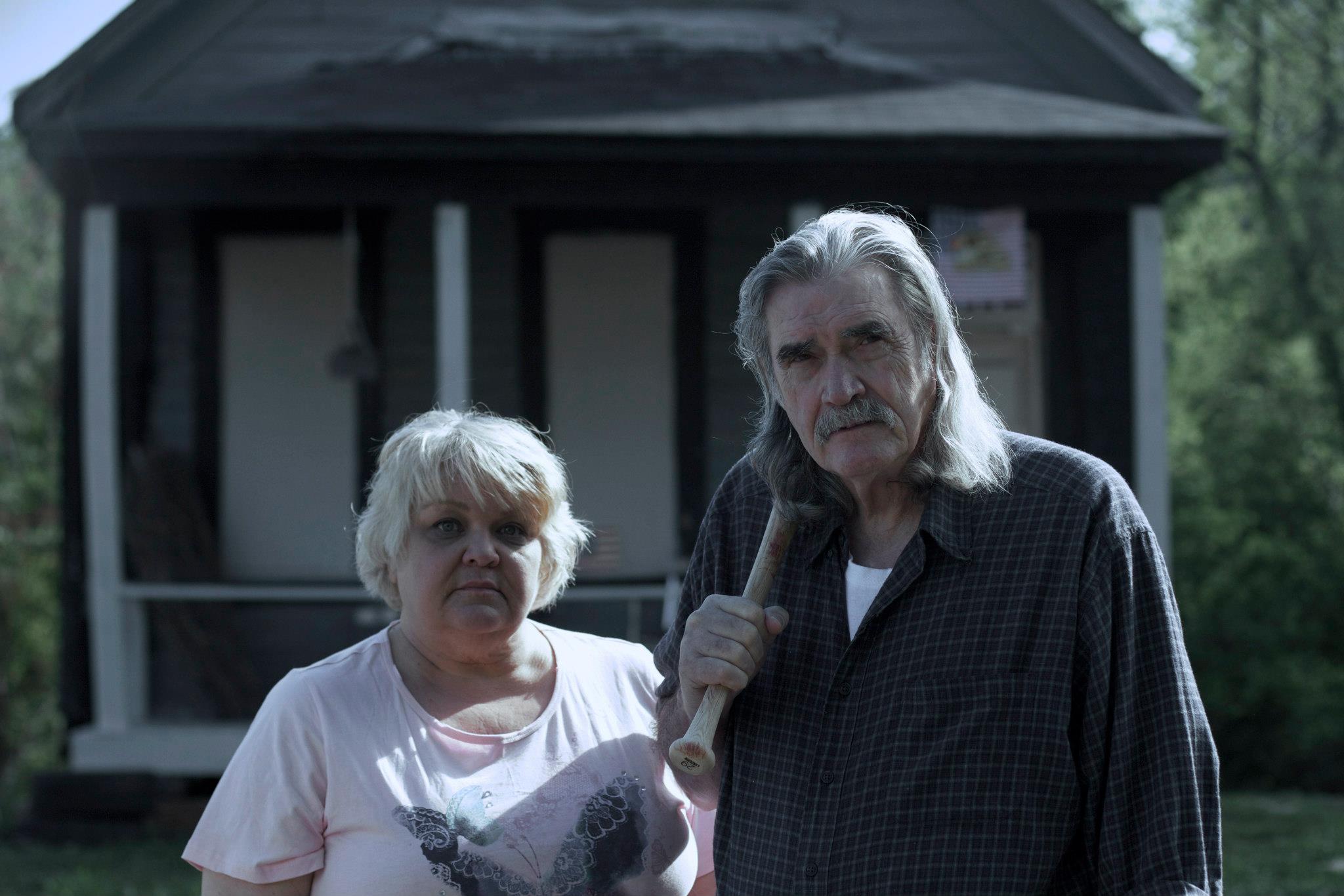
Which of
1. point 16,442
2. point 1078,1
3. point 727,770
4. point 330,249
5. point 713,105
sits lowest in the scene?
point 16,442

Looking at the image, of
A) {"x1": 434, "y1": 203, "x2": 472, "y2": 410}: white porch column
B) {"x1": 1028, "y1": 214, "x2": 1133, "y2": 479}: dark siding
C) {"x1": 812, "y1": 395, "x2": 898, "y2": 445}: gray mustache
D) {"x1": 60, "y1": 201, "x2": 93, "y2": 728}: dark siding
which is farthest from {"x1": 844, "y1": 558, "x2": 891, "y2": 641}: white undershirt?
{"x1": 60, "y1": 201, "x2": 93, "y2": 728}: dark siding

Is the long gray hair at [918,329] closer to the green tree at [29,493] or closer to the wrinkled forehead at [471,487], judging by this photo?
the wrinkled forehead at [471,487]

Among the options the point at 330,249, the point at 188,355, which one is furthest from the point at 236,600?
the point at 330,249

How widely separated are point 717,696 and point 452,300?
19.4ft

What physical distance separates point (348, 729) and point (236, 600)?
680 centimetres

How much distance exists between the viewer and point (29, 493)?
18.7 metres

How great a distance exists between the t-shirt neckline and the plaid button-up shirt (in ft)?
1.71

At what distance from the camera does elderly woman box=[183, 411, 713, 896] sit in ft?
7.99

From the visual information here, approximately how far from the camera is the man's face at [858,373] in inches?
85.9

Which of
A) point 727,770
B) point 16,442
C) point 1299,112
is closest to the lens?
point 727,770

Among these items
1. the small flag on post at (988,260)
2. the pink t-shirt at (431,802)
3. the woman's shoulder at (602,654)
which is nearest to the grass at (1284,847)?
the small flag on post at (988,260)

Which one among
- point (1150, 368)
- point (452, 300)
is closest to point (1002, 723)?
point (452, 300)

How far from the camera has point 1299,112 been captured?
16.2 m

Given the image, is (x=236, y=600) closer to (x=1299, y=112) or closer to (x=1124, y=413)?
(x=1124, y=413)
